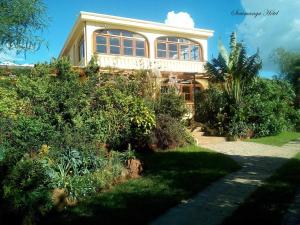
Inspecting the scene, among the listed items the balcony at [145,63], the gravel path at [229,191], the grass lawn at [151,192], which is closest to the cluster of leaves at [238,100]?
the balcony at [145,63]

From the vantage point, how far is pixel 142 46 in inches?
1053

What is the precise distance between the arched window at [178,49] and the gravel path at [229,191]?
15.2 metres

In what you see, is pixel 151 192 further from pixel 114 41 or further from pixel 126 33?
pixel 126 33

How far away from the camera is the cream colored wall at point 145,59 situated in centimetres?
2409

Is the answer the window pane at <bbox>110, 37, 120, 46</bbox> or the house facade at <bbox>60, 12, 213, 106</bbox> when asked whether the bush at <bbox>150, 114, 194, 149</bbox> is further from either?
the window pane at <bbox>110, 37, 120, 46</bbox>

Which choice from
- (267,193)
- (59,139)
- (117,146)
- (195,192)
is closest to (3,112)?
(59,139)

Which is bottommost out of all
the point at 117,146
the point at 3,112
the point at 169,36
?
the point at 117,146

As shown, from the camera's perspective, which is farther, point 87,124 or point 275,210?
point 87,124

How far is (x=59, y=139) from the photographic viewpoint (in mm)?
8977

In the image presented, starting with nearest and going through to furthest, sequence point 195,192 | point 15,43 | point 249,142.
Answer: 1. point 195,192
2. point 15,43
3. point 249,142

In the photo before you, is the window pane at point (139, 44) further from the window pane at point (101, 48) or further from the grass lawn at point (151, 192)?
the grass lawn at point (151, 192)

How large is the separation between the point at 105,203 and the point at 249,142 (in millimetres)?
10982

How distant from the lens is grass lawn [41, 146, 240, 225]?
625 cm

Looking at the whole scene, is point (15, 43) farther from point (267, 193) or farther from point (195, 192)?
point (267, 193)
